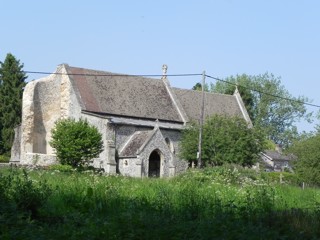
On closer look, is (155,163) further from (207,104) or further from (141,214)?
(141,214)

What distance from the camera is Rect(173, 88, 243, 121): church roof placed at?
60.2 metres

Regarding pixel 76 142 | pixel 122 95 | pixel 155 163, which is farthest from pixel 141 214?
pixel 122 95

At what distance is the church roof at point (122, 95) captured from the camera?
53.8 m

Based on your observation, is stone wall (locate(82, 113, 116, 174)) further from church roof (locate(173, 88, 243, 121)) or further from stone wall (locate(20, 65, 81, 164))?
church roof (locate(173, 88, 243, 121))

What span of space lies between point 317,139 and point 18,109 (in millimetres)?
34060

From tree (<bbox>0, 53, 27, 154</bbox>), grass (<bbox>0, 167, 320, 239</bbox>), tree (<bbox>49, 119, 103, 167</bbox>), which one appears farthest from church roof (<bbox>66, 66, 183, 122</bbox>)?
grass (<bbox>0, 167, 320, 239</bbox>)

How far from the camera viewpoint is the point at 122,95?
56000mm

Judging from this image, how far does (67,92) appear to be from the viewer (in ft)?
178

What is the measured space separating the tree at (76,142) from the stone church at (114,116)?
9.20ft

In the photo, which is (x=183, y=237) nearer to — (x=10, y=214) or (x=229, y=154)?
(x=10, y=214)

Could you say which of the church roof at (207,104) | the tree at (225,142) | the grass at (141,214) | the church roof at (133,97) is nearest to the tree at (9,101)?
the church roof at (133,97)

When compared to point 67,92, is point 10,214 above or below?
below

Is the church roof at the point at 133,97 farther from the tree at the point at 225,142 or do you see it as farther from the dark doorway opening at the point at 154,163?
the tree at the point at 225,142

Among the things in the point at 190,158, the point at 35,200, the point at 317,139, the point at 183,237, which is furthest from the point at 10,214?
the point at 190,158
